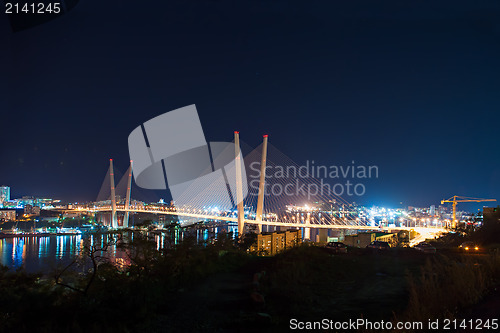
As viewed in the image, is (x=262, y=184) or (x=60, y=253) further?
(x=60, y=253)

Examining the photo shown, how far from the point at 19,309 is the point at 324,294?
328cm

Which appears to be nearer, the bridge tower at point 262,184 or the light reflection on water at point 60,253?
the light reflection on water at point 60,253

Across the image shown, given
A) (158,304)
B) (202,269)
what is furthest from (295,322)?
(202,269)

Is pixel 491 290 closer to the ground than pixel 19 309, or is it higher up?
higher up

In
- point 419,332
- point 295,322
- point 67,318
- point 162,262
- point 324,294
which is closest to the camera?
point 419,332

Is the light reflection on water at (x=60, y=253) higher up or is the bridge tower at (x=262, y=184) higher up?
the bridge tower at (x=262, y=184)

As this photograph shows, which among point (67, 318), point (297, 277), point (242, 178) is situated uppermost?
point (242, 178)

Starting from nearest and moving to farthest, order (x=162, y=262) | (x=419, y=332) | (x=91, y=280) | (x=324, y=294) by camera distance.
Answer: (x=419, y=332) → (x=324, y=294) → (x=91, y=280) → (x=162, y=262)

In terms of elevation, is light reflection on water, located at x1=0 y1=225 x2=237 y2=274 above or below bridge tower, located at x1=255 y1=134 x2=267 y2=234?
below

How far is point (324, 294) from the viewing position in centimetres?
416

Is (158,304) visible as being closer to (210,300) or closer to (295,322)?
(210,300)

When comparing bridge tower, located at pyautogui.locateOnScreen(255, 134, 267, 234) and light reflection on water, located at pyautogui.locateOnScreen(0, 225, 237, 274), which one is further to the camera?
bridge tower, located at pyautogui.locateOnScreen(255, 134, 267, 234)

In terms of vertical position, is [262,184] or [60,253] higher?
[262,184]

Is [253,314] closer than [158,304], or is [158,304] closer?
[253,314]
